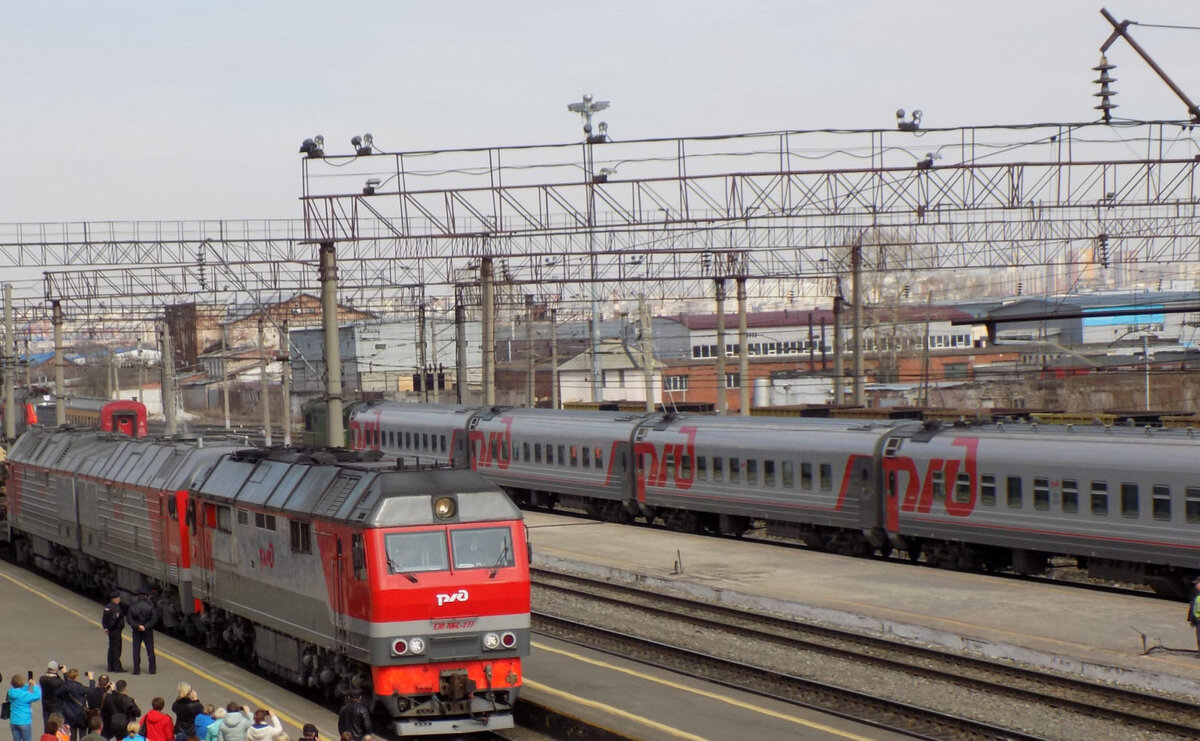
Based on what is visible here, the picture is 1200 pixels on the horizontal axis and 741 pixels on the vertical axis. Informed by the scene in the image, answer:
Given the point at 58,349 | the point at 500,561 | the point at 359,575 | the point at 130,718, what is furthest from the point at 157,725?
the point at 58,349

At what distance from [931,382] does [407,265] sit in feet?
134

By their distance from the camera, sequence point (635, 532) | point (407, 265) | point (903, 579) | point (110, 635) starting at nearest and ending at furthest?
1. point (110, 635)
2. point (903, 579)
3. point (635, 532)
4. point (407, 265)

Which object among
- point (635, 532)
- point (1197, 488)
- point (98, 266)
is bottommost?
point (635, 532)

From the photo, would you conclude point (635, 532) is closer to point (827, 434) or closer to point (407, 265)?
point (827, 434)

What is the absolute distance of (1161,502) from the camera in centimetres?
2327

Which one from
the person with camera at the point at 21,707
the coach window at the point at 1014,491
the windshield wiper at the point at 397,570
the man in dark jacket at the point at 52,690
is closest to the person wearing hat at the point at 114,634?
the man in dark jacket at the point at 52,690

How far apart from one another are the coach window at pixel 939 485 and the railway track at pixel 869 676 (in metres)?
6.61

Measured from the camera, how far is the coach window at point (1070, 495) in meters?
24.9

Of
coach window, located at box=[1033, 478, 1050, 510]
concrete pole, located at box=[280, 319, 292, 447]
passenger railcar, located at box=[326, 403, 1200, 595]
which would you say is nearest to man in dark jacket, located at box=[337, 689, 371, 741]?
passenger railcar, located at box=[326, 403, 1200, 595]

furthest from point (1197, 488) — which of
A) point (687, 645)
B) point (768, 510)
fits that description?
point (768, 510)

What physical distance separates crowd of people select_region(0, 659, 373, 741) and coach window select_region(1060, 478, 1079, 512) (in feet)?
51.9

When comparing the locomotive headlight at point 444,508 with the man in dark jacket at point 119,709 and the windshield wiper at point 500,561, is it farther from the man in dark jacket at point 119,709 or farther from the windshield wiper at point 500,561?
the man in dark jacket at point 119,709

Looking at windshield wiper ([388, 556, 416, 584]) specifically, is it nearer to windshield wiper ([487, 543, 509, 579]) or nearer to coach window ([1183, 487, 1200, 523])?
windshield wiper ([487, 543, 509, 579])

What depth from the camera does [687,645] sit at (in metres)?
20.8
